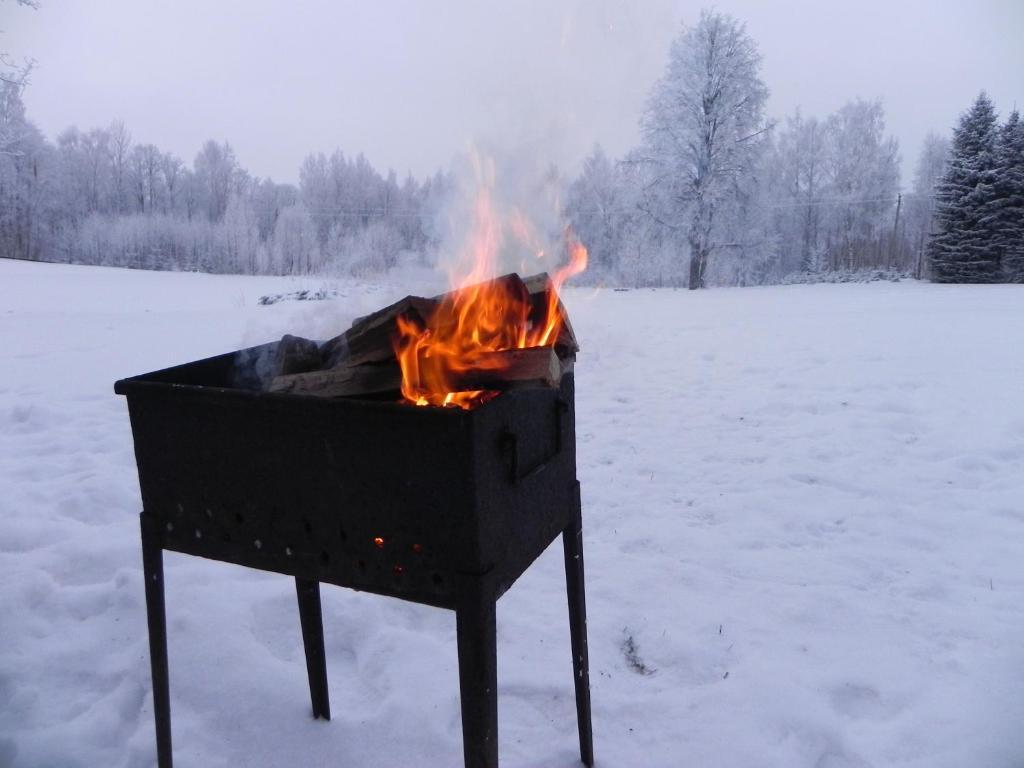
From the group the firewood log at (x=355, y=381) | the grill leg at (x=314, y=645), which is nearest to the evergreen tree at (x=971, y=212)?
the grill leg at (x=314, y=645)

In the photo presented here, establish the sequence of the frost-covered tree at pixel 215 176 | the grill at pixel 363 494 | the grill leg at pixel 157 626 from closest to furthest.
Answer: the grill at pixel 363 494
the grill leg at pixel 157 626
the frost-covered tree at pixel 215 176

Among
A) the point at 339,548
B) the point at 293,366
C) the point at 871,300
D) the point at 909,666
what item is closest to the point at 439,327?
the point at 293,366

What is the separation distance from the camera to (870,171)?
123ft

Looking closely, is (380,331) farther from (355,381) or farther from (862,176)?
(862,176)

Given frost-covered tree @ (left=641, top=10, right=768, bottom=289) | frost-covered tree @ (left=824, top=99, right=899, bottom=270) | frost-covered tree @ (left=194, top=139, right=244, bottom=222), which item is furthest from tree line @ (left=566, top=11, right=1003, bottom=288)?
frost-covered tree @ (left=194, top=139, right=244, bottom=222)

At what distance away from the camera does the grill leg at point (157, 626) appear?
1.74 meters

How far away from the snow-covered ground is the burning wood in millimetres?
600

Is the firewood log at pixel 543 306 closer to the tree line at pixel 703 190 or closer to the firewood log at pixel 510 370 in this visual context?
the firewood log at pixel 510 370

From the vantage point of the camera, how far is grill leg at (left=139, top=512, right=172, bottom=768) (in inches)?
68.4

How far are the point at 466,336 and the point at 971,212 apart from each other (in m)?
26.9

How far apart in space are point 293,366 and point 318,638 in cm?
93

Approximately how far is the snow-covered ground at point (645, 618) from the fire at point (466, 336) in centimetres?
64

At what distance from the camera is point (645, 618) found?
2695 mm

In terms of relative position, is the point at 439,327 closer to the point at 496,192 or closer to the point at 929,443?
the point at 496,192
